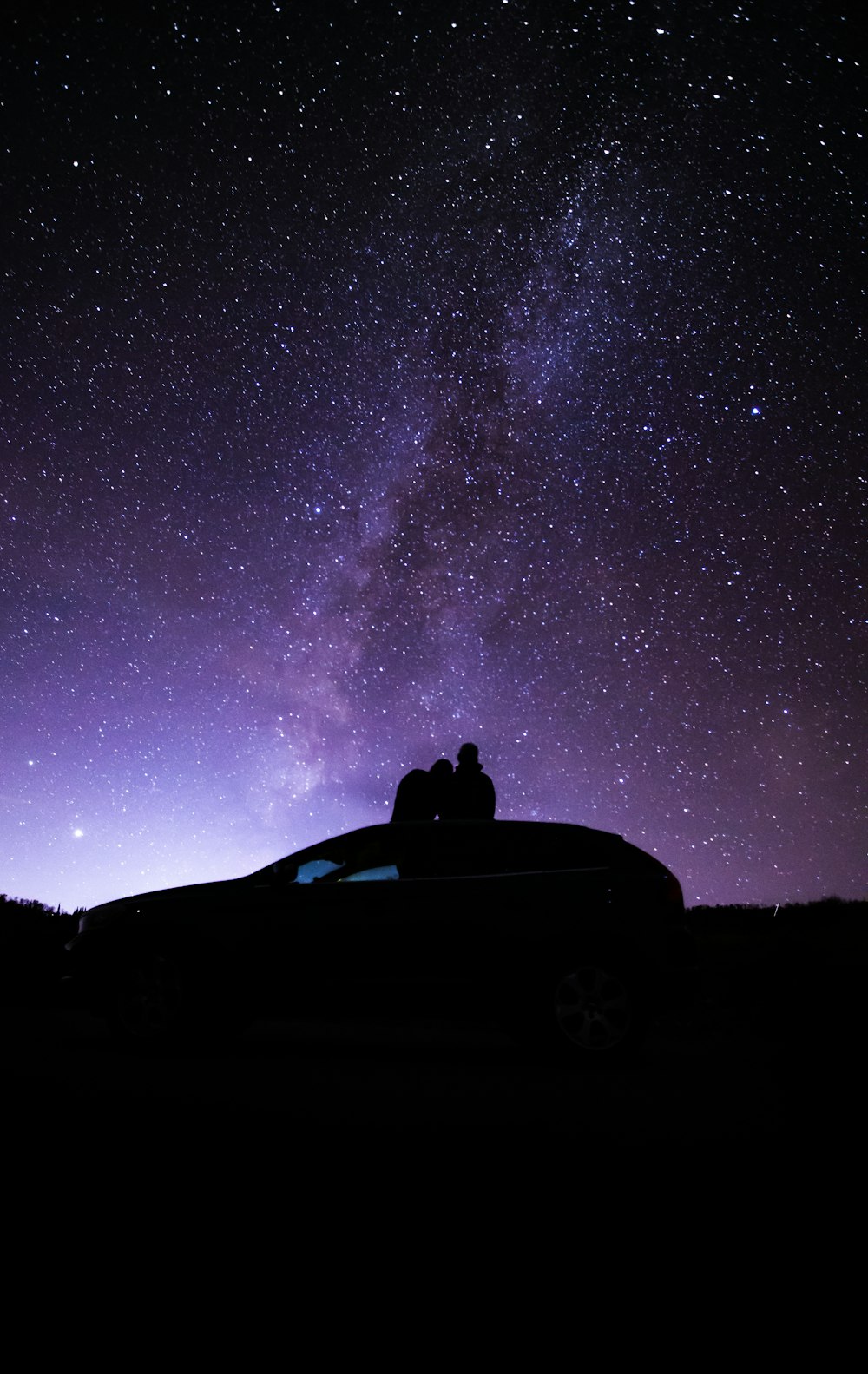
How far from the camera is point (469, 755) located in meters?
10.1

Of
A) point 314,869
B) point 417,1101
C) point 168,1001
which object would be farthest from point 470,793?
point 417,1101

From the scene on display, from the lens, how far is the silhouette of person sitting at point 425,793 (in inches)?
394

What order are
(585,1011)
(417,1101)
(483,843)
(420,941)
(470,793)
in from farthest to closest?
(470,793), (483,843), (420,941), (585,1011), (417,1101)

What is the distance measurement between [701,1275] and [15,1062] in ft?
14.8

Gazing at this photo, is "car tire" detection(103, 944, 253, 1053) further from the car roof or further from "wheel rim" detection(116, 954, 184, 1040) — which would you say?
the car roof

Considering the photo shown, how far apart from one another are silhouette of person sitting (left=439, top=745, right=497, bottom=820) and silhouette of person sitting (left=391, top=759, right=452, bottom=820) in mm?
79

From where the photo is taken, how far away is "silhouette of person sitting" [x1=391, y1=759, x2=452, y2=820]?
32.8 feet

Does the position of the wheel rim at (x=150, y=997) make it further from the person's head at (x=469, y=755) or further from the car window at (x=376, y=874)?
the person's head at (x=469, y=755)

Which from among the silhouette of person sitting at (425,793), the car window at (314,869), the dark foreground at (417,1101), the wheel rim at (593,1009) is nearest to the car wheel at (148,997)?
the dark foreground at (417,1101)

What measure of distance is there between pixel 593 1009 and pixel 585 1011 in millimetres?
57

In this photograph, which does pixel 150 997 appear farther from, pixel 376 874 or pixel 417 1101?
pixel 417 1101

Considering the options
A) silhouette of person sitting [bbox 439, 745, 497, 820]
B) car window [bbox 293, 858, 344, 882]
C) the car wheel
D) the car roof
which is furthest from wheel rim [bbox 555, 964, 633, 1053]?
silhouette of person sitting [bbox 439, 745, 497, 820]

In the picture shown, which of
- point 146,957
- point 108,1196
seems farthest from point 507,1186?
point 146,957

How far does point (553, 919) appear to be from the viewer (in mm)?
6410
